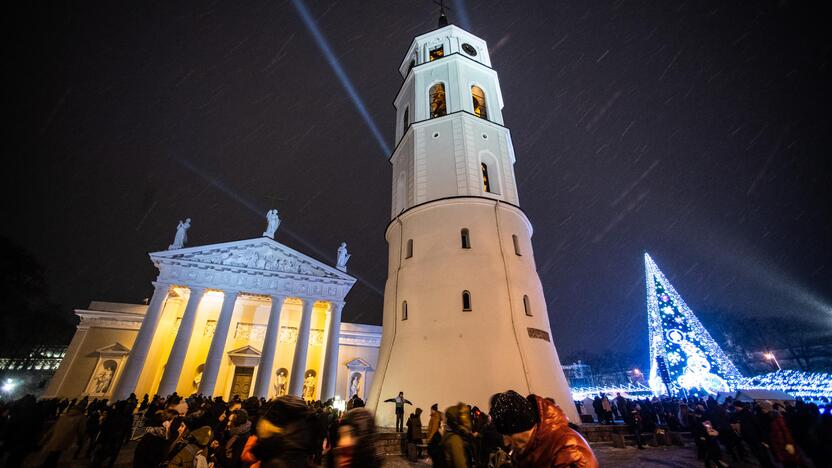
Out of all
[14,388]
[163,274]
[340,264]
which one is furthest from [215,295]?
[14,388]

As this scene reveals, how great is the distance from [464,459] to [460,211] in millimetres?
12563

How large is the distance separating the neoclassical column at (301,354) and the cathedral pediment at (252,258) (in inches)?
123

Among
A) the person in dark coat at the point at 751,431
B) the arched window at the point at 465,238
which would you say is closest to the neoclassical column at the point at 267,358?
the arched window at the point at 465,238

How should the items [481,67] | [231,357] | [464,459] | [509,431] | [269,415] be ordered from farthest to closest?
[231,357]
[481,67]
[464,459]
[269,415]
[509,431]

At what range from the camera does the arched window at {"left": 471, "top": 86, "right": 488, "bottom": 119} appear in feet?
66.7

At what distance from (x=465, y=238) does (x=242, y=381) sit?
24.9m

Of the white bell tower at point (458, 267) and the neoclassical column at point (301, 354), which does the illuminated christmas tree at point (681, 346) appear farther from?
the neoclassical column at point (301, 354)

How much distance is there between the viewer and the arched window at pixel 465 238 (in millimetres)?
15156

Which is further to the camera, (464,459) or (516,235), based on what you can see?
(516,235)

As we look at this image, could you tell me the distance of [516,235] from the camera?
1616 centimetres

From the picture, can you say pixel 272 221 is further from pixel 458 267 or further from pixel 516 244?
pixel 516 244

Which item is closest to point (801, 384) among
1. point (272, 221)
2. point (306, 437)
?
point (306, 437)

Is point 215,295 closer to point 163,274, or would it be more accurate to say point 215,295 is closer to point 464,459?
point 163,274

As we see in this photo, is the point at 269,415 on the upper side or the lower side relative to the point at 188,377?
lower
